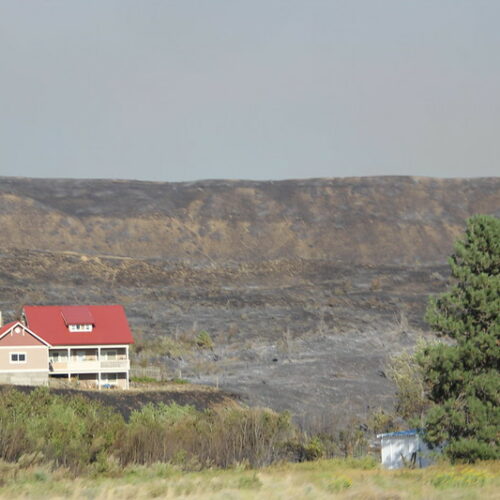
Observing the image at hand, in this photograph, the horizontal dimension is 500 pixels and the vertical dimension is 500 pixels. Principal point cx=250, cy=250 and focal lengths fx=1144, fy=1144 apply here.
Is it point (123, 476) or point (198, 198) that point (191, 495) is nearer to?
point (123, 476)

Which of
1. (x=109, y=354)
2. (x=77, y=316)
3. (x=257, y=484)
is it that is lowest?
(x=257, y=484)

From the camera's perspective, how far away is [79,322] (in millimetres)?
61938

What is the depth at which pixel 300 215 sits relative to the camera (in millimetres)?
159625

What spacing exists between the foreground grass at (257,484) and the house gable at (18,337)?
25.1 meters

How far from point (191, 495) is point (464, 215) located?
142 meters

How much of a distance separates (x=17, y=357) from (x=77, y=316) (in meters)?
5.49

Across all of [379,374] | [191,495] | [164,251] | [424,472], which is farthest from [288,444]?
[164,251]

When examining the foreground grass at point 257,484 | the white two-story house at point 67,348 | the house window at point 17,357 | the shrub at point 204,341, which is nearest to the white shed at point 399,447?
the foreground grass at point 257,484

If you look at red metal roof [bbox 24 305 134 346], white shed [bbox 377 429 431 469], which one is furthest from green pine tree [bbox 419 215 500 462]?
red metal roof [bbox 24 305 134 346]

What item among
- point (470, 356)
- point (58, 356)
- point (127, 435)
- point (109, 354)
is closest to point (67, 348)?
point (58, 356)

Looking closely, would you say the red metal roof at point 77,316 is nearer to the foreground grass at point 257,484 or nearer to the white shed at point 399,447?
the white shed at point 399,447

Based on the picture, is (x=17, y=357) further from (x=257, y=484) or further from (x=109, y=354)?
(x=257, y=484)

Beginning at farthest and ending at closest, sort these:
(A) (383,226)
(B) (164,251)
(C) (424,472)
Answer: (A) (383,226) < (B) (164,251) < (C) (424,472)

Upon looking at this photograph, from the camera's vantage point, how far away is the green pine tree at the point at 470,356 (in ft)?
115
